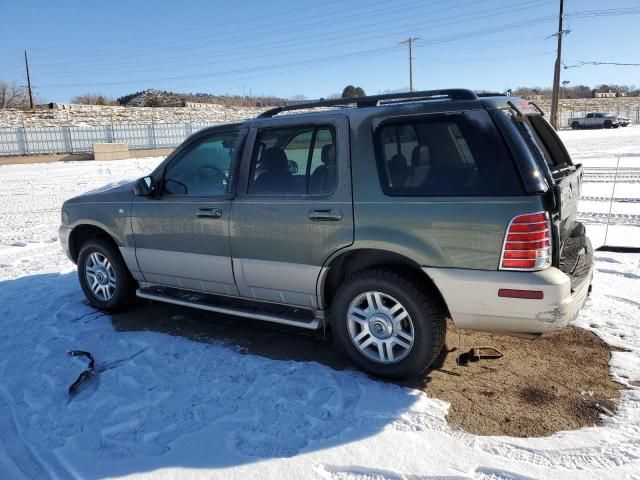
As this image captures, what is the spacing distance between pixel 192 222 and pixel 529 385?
3.05 meters

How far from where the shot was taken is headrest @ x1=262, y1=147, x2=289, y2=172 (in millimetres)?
4168

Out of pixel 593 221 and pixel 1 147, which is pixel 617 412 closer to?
pixel 593 221

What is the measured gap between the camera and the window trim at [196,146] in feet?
14.3

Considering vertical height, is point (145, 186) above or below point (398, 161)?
below

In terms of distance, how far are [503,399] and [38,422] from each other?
3168 mm

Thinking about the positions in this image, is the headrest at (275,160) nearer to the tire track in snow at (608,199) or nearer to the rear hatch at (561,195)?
the rear hatch at (561,195)

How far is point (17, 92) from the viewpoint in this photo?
75.9 metres

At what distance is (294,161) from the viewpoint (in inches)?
162

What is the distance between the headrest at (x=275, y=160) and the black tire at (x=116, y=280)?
6.90 feet

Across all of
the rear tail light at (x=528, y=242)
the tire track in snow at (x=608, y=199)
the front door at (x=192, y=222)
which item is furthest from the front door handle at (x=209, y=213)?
the tire track in snow at (x=608, y=199)

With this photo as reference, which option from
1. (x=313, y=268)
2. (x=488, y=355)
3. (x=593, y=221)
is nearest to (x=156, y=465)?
(x=313, y=268)

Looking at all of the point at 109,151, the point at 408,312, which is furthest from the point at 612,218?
the point at 109,151

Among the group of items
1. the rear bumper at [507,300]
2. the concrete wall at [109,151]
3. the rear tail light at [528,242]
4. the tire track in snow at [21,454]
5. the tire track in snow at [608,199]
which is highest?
the concrete wall at [109,151]

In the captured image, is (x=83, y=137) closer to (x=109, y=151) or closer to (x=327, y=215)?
(x=109, y=151)
